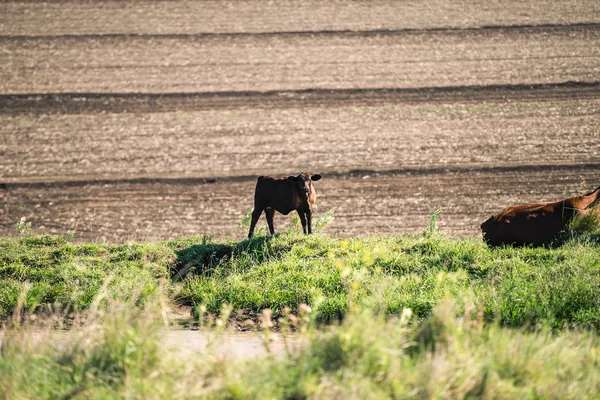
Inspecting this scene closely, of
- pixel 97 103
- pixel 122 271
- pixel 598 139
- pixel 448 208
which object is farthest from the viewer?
pixel 97 103

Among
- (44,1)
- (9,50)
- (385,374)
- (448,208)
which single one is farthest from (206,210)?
(44,1)

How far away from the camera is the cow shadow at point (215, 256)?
28.6 feet

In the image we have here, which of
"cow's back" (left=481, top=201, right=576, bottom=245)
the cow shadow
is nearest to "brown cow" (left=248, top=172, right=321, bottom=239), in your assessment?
the cow shadow

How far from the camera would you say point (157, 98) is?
21.7 metres

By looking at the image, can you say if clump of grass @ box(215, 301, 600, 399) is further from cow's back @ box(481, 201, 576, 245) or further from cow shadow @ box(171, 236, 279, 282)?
cow's back @ box(481, 201, 576, 245)

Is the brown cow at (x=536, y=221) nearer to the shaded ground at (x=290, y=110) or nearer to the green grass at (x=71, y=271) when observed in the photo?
the shaded ground at (x=290, y=110)

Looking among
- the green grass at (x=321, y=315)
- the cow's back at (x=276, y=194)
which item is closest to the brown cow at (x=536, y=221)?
the green grass at (x=321, y=315)

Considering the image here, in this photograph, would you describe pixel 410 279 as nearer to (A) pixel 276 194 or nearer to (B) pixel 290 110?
(A) pixel 276 194

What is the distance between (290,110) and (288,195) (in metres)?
11.0

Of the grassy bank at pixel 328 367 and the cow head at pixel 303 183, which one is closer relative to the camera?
the grassy bank at pixel 328 367

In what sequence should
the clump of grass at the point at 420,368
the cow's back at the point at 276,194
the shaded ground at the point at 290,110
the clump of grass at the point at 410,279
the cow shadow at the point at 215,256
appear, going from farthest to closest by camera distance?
1. the shaded ground at the point at 290,110
2. the cow's back at the point at 276,194
3. the cow shadow at the point at 215,256
4. the clump of grass at the point at 410,279
5. the clump of grass at the point at 420,368

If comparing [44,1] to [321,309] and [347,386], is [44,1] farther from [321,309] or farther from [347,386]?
[347,386]

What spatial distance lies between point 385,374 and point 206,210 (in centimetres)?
1168

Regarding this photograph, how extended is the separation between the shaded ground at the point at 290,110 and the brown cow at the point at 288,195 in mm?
3246
